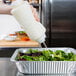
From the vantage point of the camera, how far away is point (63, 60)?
913 mm

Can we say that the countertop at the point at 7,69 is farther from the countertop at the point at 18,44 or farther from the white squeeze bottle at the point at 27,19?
the countertop at the point at 18,44

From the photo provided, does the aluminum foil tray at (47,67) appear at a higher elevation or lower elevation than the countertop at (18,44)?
higher

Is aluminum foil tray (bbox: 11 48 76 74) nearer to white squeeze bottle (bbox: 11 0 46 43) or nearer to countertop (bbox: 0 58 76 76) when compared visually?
countertop (bbox: 0 58 76 76)

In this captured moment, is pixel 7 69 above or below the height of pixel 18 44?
above

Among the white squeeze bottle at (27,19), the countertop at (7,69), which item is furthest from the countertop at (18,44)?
the white squeeze bottle at (27,19)

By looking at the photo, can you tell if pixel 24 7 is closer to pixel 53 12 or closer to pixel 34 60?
pixel 34 60

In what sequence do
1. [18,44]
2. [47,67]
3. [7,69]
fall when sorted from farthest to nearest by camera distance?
[18,44], [7,69], [47,67]

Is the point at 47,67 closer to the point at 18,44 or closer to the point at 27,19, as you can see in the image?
the point at 27,19

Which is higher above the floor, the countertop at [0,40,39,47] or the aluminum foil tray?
the aluminum foil tray

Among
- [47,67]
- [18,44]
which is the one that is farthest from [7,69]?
[18,44]

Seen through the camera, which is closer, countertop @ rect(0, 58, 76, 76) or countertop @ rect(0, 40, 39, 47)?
countertop @ rect(0, 58, 76, 76)

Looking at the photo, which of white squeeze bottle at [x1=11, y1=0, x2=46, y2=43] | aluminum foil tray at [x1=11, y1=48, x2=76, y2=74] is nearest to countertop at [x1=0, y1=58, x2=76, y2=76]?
aluminum foil tray at [x1=11, y1=48, x2=76, y2=74]

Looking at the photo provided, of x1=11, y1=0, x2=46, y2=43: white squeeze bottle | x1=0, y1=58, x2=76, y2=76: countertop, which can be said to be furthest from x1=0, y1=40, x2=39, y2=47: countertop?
x1=11, y1=0, x2=46, y2=43: white squeeze bottle

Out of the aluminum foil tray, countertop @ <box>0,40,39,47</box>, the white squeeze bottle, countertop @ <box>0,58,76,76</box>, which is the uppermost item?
the white squeeze bottle
